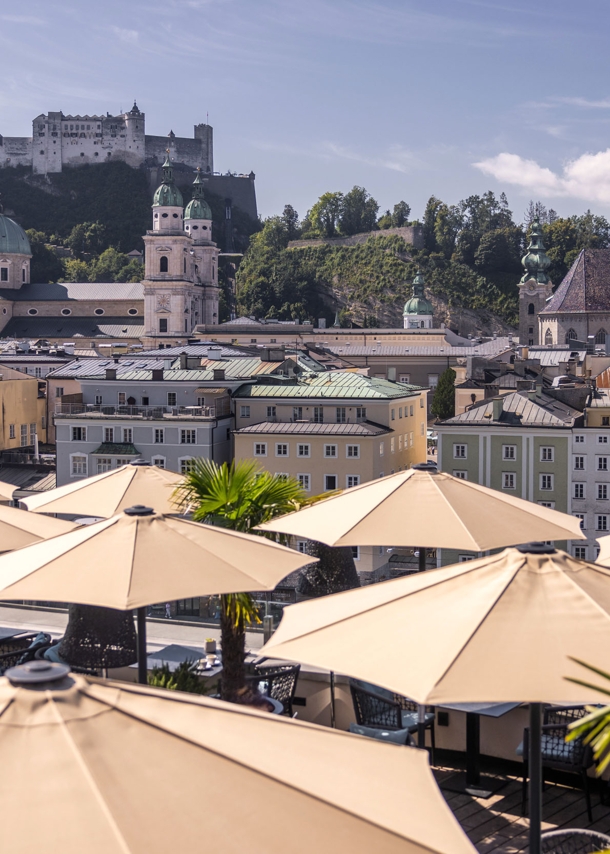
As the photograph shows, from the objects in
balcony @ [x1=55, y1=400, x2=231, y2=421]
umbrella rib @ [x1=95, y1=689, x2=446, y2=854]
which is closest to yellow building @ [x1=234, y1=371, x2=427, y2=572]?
balcony @ [x1=55, y1=400, x2=231, y2=421]

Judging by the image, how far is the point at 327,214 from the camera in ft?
386

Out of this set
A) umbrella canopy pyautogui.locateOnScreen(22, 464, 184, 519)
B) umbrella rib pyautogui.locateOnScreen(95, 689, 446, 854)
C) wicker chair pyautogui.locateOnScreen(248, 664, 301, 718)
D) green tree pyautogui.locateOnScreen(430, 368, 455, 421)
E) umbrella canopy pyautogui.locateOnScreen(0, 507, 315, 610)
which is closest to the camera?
umbrella rib pyautogui.locateOnScreen(95, 689, 446, 854)

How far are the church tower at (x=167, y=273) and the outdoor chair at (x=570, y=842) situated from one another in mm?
81923

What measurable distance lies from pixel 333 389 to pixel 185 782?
38525 millimetres

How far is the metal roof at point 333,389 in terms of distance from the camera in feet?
136

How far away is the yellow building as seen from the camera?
38969mm

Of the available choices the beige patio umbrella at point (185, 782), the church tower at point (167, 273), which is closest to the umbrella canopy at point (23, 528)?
the beige patio umbrella at point (185, 782)

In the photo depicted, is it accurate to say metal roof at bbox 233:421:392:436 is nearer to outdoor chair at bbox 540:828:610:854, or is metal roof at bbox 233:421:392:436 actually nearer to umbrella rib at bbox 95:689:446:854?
outdoor chair at bbox 540:828:610:854

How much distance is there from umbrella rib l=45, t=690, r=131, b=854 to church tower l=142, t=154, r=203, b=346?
83715mm

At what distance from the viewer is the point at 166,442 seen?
41.5 meters

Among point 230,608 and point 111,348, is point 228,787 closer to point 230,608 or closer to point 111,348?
point 230,608

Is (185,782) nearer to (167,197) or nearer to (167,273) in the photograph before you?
(167,273)

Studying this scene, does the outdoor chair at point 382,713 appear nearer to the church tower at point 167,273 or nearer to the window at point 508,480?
the window at point 508,480

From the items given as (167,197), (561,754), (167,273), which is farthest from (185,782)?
(167,197)
